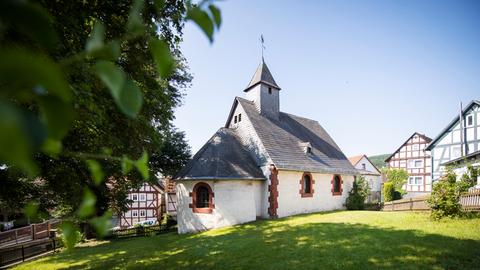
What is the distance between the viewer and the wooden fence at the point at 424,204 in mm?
13422

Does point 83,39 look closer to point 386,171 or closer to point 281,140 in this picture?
point 281,140

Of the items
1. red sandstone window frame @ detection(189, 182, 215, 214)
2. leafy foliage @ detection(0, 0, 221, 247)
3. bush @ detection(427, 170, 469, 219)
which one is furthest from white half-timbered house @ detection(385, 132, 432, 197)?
leafy foliage @ detection(0, 0, 221, 247)

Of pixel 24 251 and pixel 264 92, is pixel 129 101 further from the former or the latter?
pixel 24 251

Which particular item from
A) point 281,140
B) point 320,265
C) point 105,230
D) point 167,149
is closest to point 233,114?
point 281,140

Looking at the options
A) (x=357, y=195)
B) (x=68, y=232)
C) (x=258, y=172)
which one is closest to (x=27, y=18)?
(x=68, y=232)

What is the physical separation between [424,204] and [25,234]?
2893cm

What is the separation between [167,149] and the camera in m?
21.7

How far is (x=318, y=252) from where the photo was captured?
7867mm

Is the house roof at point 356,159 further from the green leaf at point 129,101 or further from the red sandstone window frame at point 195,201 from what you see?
the green leaf at point 129,101

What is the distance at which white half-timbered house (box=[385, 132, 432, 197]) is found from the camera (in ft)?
132

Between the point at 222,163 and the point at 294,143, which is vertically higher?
the point at 294,143

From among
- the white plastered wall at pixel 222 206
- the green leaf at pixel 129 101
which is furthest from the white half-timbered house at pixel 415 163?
the green leaf at pixel 129 101

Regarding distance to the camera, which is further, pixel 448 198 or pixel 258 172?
pixel 258 172

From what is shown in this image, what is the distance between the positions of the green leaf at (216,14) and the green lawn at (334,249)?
714 centimetres
